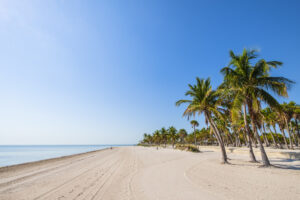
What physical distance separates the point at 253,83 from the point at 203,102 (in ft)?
13.8

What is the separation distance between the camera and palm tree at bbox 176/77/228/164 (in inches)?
512

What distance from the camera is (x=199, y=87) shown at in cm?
1412

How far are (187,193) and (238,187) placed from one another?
241 centimetres

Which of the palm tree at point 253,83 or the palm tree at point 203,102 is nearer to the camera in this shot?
the palm tree at point 253,83

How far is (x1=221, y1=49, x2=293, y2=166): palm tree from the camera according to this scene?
10.0 meters

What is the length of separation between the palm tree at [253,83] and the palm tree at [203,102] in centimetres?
220

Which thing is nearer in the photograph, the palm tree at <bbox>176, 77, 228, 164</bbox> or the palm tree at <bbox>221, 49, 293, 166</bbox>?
the palm tree at <bbox>221, 49, 293, 166</bbox>

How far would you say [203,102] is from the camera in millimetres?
12977

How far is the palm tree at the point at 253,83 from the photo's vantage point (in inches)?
395

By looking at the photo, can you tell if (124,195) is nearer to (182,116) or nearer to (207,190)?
(207,190)

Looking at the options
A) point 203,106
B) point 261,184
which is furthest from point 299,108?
point 261,184

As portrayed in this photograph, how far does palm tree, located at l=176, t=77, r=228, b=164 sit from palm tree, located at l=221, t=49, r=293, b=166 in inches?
86.4

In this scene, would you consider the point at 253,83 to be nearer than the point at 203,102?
Yes

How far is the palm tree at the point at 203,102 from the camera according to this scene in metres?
13.0
